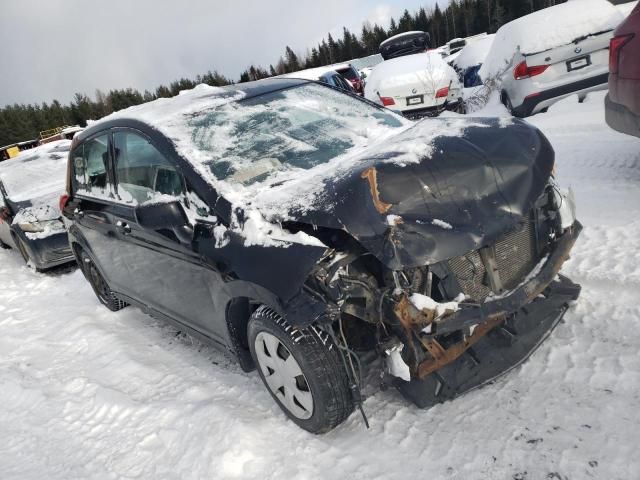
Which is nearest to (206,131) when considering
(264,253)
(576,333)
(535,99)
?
(264,253)

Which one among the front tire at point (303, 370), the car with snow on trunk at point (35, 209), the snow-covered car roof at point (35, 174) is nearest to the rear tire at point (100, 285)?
the car with snow on trunk at point (35, 209)

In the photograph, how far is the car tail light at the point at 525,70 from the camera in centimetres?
756

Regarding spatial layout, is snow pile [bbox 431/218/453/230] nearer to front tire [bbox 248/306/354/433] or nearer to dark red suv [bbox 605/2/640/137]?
front tire [bbox 248/306/354/433]

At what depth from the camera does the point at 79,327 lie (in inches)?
196

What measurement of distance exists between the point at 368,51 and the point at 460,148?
2652 inches

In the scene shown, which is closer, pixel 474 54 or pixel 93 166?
pixel 93 166

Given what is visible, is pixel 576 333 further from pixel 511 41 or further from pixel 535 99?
pixel 511 41

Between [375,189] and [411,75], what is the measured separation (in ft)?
27.8

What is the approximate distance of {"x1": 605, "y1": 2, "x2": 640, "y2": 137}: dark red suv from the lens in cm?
407

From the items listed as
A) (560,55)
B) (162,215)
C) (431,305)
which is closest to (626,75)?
(431,305)

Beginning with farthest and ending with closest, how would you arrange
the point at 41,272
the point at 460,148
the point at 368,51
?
the point at 368,51, the point at 41,272, the point at 460,148

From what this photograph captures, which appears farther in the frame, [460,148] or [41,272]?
[41,272]

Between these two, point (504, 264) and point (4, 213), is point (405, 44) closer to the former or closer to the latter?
point (4, 213)

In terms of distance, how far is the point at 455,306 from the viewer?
2393 millimetres
